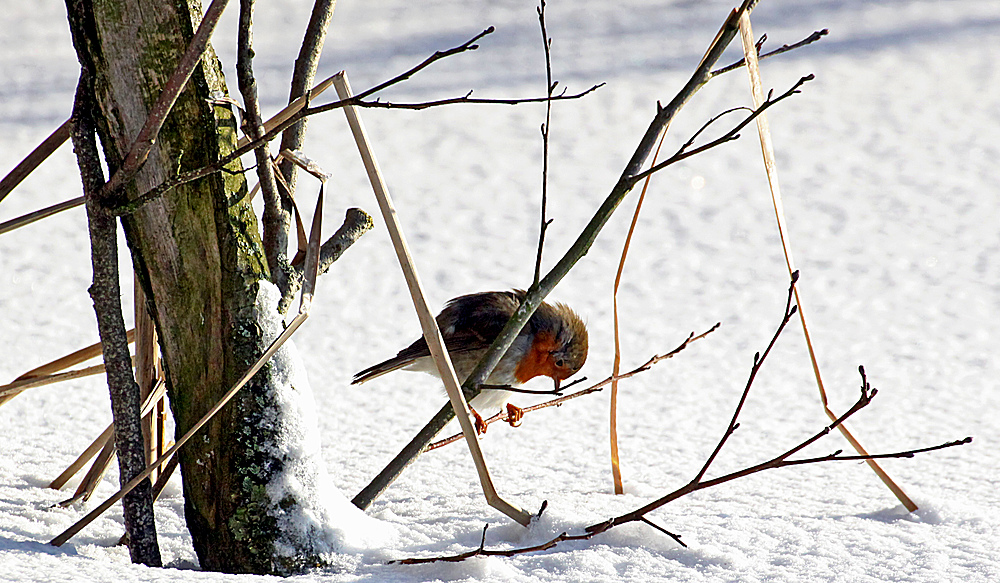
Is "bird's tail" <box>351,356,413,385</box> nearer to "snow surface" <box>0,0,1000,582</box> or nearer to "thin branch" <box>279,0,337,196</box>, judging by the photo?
"snow surface" <box>0,0,1000,582</box>

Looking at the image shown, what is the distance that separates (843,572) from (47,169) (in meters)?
3.79

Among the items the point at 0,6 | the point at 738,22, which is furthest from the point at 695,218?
the point at 0,6

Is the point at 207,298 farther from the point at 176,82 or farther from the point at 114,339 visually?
the point at 176,82

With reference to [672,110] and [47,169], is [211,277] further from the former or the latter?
[47,169]

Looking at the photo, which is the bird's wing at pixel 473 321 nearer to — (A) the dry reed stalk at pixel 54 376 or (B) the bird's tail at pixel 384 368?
(B) the bird's tail at pixel 384 368

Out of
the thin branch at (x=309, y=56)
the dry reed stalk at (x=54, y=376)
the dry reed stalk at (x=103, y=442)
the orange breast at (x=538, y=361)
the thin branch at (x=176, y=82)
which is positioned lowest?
the dry reed stalk at (x=103, y=442)

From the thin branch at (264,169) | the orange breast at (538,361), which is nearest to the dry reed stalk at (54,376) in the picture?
the thin branch at (264,169)

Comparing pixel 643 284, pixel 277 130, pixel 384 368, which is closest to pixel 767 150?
pixel 277 130

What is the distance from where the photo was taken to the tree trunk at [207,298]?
96 centimetres

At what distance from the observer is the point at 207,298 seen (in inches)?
39.2

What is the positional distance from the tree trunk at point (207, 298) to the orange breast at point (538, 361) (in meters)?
0.91

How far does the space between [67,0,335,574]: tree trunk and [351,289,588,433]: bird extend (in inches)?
33.1

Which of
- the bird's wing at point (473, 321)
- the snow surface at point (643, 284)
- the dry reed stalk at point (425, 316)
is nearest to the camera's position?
the dry reed stalk at point (425, 316)

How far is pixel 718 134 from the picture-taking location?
14.5ft
